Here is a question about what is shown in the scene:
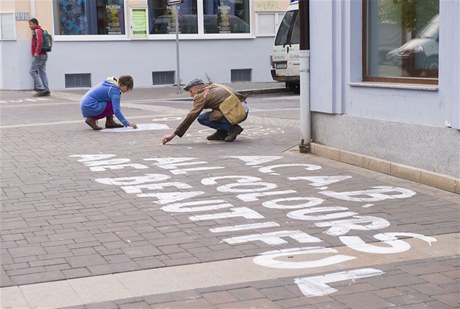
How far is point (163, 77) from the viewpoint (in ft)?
80.2

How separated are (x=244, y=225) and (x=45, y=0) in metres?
17.3

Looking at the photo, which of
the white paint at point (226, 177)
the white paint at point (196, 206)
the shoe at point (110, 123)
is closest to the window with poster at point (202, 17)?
the shoe at point (110, 123)

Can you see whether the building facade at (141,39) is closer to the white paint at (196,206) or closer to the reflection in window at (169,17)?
the reflection in window at (169,17)

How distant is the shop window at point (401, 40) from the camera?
884cm

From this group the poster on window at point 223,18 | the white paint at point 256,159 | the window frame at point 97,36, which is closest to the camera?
the white paint at point 256,159

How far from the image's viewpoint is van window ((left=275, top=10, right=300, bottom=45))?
21.2 meters

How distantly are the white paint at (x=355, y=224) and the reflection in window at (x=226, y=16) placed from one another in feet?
59.6

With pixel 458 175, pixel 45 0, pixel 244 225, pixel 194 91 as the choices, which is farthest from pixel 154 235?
pixel 45 0

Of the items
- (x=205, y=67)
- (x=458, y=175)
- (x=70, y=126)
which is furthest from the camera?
(x=205, y=67)

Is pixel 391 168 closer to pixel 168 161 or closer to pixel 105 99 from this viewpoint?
pixel 168 161

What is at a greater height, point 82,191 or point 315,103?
point 315,103

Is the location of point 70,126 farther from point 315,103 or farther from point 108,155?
point 315,103

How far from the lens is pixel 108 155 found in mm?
10820

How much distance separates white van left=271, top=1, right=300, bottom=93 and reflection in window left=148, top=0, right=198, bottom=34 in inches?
147
